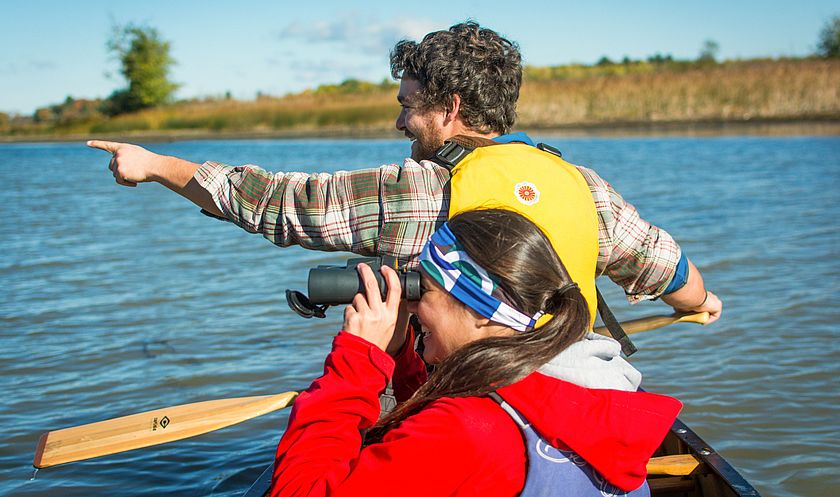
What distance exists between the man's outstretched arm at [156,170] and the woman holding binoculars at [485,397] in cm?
92

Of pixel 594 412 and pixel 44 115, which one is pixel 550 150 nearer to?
pixel 594 412

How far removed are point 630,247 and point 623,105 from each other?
3235cm

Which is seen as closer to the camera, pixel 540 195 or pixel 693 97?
pixel 540 195

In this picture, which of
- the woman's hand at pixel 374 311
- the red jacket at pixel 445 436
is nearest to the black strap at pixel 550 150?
the woman's hand at pixel 374 311

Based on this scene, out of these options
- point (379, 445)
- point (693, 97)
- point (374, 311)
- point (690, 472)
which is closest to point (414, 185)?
point (374, 311)

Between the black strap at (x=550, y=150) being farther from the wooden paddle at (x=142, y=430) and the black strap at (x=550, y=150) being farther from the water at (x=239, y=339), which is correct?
the water at (x=239, y=339)

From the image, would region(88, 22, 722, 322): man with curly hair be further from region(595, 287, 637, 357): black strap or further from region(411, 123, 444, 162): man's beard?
region(595, 287, 637, 357): black strap

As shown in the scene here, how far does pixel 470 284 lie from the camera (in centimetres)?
164

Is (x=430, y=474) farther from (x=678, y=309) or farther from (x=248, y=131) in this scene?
(x=248, y=131)

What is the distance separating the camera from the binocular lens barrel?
1.75m

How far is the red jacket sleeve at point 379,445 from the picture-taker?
1.51 m

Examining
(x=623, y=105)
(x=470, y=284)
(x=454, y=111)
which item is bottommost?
(x=623, y=105)

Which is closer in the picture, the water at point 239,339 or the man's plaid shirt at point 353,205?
the man's plaid shirt at point 353,205

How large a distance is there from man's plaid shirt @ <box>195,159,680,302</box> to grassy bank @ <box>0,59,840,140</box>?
22.3 metres
